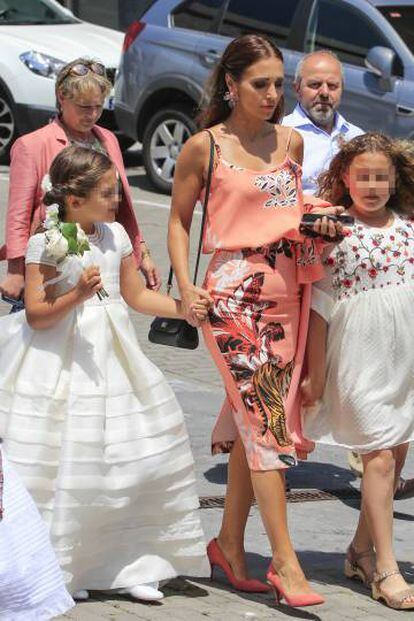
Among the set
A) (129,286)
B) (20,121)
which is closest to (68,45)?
(20,121)

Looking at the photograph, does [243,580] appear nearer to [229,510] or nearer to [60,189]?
[229,510]

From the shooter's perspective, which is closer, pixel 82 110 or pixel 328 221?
pixel 328 221

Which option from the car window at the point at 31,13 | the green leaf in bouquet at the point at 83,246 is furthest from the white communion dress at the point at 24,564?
the car window at the point at 31,13

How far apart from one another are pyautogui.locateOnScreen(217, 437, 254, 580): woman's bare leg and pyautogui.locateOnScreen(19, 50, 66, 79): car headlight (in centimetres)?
1020

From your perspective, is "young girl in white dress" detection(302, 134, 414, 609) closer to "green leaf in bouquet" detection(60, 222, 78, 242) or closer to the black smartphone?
the black smartphone

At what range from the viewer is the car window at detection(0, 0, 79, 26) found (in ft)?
54.1

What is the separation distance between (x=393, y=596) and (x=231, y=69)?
5.97 ft

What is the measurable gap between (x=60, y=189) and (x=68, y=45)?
34.7 ft

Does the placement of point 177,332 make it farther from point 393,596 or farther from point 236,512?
point 393,596

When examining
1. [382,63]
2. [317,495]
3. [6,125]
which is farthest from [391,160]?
[6,125]

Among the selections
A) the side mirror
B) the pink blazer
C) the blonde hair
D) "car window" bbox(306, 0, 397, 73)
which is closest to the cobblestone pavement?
the pink blazer

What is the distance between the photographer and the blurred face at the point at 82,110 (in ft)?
20.3

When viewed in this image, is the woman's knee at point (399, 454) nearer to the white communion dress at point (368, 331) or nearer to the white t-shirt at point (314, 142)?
the white communion dress at point (368, 331)

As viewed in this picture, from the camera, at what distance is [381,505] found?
5633 mm
